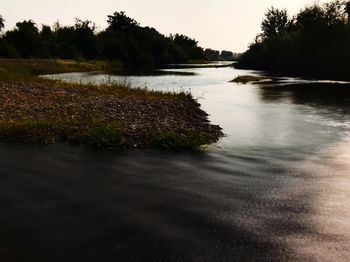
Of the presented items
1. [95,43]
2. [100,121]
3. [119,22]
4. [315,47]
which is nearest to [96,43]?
[95,43]

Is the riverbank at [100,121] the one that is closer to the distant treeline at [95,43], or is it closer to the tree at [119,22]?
the distant treeline at [95,43]

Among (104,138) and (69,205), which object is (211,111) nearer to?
(104,138)

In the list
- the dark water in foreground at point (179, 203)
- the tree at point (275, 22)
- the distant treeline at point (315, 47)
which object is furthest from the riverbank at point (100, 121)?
the tree at point (275, 22)

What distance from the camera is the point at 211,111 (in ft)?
115

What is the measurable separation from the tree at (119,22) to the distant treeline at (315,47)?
77370 mm

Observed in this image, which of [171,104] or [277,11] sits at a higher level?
[277,11]

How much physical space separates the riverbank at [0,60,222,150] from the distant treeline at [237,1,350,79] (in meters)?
60.3

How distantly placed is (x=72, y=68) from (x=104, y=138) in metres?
81.4

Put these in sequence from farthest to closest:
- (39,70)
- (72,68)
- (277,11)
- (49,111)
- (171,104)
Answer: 1. (277,11)
2. (72,68)
3. (39,70)
4. (171,104)
5. (49,111)

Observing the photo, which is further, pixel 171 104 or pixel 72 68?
pixel 72 68

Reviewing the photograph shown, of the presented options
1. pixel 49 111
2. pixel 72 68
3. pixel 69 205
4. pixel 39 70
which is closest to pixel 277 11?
pixel 72 68

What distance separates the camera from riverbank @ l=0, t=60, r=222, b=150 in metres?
19.6

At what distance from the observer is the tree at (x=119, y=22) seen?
7239 inches

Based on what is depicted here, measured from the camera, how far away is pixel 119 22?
606 feet
